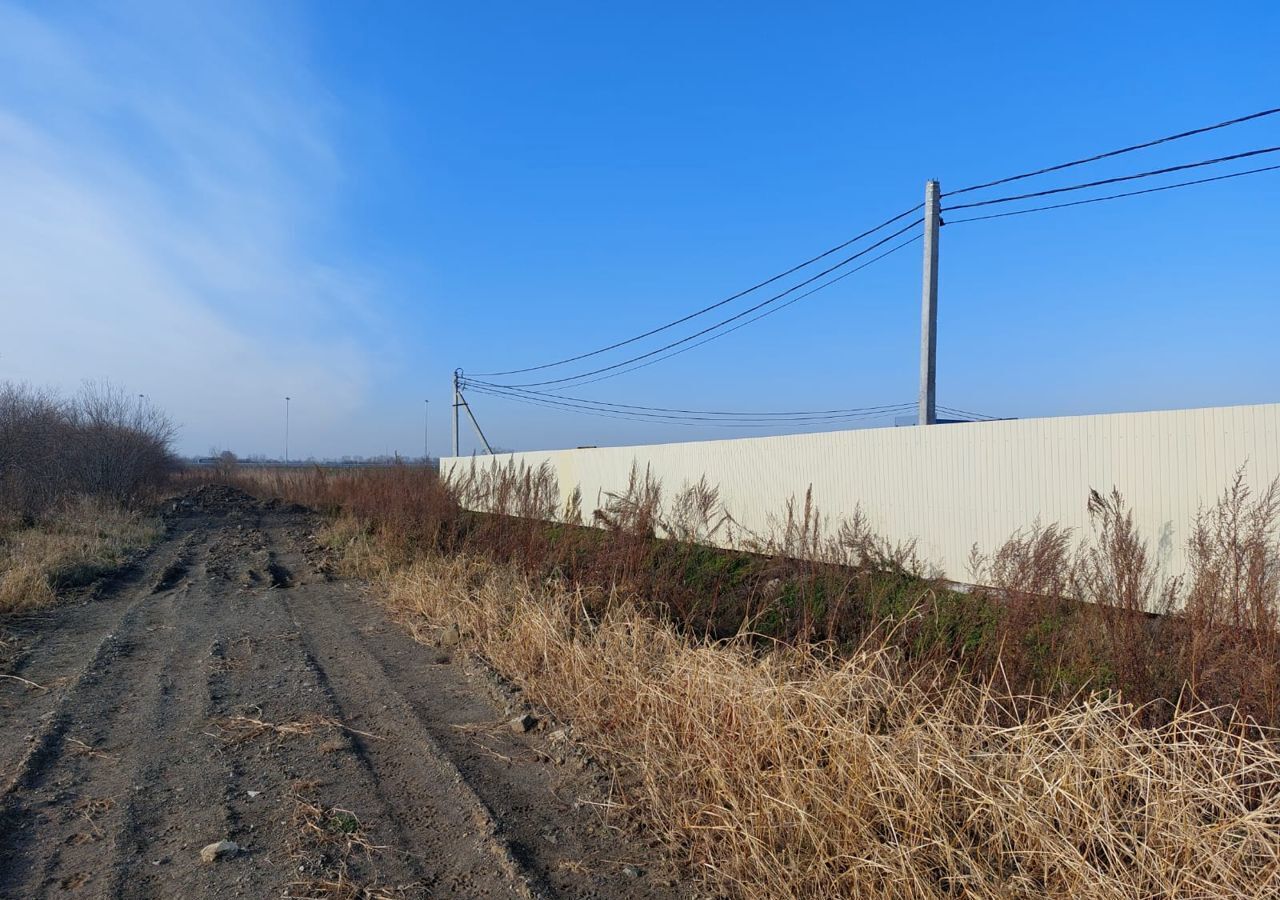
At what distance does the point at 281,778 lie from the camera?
14.8 feet

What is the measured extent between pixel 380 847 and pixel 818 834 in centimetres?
188

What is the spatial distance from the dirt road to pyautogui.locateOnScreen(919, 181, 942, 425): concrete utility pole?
7.65 m

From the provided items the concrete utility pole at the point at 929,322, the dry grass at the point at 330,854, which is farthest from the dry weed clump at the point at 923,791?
the concrete utility pole at the point at 929,322

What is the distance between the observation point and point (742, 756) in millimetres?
3967

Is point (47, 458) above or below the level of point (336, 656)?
above

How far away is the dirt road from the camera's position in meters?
3.46

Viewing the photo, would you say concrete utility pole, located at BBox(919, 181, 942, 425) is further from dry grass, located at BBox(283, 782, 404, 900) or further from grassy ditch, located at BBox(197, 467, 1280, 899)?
dry grass, located at BBox(283, 782, 404, 900)

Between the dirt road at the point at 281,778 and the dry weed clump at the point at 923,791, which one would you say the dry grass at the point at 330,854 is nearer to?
the dirt road at the point at 281,778

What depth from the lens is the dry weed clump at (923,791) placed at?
111 inches

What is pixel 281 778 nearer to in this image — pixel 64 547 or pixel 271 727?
pixel 271 727

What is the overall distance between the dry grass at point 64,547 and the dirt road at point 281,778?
186cm

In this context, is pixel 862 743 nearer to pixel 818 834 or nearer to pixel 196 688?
pixel 818 834

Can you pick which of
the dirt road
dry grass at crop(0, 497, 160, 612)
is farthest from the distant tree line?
the dirt road

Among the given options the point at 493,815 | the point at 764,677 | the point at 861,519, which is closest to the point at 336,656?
the point at 493,815
